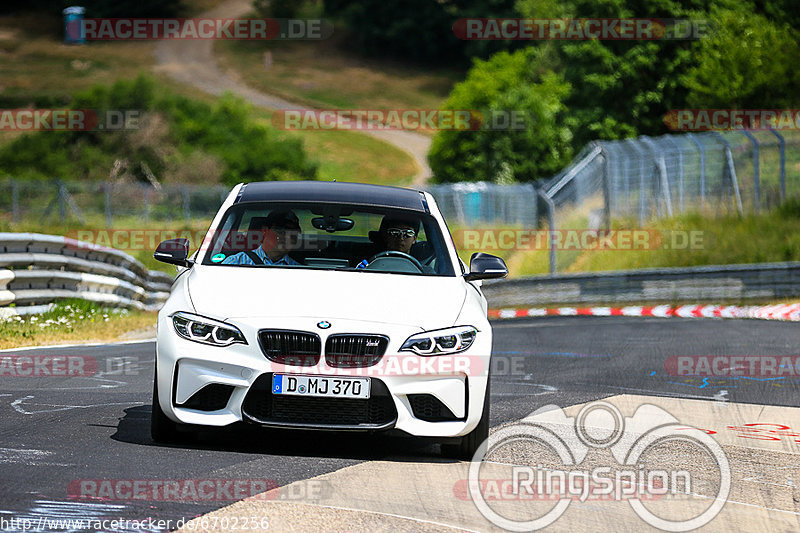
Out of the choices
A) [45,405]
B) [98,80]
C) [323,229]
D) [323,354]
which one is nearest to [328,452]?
[323,354]

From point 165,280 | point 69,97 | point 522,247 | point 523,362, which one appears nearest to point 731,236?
point 522,247

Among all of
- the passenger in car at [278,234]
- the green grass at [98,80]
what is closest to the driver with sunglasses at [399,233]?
the passenger in car at [278,234]

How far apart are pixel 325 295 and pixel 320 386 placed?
0.61 m

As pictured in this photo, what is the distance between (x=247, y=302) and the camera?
7.18m

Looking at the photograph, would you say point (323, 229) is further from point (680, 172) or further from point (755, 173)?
point (680, 172)

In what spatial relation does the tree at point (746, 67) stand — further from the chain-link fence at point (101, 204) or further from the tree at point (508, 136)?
the chain-link fence at point (101, 204)

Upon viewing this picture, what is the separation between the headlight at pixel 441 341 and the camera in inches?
278

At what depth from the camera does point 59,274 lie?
17.0 m

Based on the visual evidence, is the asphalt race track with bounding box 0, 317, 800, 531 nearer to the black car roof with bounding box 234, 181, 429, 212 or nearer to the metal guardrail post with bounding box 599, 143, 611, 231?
the black car roof with bounding box 234, 181, 429, 212

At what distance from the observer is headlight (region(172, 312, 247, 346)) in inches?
276

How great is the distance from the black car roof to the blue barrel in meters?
116

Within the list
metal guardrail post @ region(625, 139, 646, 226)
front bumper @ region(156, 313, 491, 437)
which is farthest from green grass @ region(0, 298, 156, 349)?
metal guardrail post @ region(625, 139, 646, 226)

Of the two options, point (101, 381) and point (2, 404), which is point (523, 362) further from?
point (2, 404)

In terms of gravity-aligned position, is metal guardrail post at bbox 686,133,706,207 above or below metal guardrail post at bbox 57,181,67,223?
above
